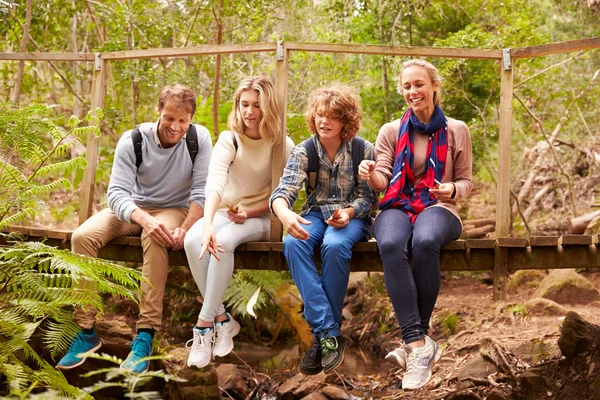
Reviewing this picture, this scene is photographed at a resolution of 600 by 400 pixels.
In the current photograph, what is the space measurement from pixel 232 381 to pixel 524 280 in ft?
12.4

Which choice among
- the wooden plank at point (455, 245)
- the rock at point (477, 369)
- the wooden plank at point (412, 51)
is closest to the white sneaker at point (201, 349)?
the wooden plank at point (455, 245)

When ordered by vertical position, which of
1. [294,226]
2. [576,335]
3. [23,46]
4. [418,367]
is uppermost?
[23,46]

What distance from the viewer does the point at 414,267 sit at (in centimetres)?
376

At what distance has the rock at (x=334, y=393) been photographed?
19.8 feet

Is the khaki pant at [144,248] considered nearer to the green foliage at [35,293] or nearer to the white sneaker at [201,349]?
the white sneaker at [201,349]

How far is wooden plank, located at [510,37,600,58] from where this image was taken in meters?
4.38

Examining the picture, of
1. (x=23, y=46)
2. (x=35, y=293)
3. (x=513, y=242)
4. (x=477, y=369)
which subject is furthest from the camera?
(x=23, y=46)

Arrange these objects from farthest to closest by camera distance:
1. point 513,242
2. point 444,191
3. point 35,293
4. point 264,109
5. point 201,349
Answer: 1. point 264,109
2. point 513,242
3. point 201,349
4. point 444,191
5. point 35,293

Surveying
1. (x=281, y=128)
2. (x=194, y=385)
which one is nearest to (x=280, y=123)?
(x=281, y=128)

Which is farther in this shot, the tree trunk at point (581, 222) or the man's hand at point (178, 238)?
the tree trunk at point (581, 222)

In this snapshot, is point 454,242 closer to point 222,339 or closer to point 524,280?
point 222,339

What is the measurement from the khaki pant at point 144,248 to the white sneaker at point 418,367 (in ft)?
5.07

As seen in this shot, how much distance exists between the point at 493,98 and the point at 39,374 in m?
6.94

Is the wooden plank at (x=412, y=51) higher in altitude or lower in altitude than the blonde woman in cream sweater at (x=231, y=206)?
higher
